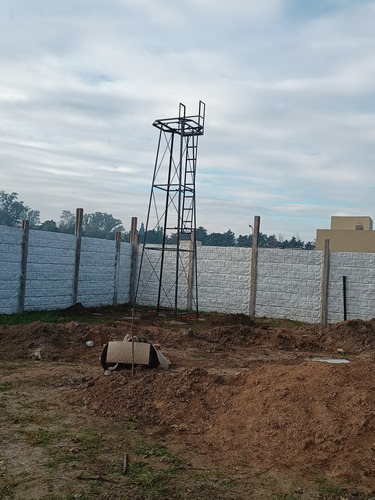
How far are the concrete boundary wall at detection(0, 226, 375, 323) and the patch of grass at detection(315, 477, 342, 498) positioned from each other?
432 inches

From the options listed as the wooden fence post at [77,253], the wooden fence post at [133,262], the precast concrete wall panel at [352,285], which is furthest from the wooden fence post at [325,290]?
the wooden fence post at [77,253]

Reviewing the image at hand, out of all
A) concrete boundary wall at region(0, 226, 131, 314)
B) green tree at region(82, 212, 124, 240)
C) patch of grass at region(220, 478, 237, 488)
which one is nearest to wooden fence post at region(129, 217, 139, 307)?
concrete boundary wall at region(0, 226, 131, 314)

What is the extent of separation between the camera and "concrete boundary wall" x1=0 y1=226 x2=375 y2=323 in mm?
14727

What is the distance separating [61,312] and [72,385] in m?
8.08

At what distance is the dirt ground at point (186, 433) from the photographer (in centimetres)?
448

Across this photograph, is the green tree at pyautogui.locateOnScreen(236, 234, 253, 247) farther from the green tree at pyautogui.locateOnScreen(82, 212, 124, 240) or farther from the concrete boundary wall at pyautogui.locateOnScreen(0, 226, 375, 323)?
the concrete boundary wall at pyautogui.locateOnScreen(0, 226, 375, 323)

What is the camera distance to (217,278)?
59.3 ft

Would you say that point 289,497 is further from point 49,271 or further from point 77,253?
point 77,253

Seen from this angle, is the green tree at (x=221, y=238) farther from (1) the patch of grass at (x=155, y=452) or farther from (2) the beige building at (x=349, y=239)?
(1) the patch of grass at (x=155, y=452)

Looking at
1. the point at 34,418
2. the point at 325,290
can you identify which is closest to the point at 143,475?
the point at 34,418

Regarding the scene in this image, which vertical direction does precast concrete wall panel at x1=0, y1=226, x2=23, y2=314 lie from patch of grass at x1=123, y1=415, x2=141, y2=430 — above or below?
above

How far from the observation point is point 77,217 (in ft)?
55.0

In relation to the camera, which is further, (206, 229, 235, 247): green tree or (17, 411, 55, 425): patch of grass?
(206, 229, 235, 247): green tree

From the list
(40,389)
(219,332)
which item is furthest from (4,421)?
(219,332)
